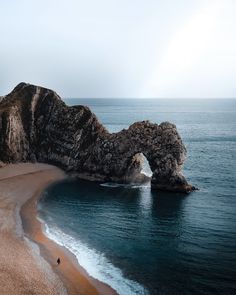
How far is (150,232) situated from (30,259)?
55.9 ft

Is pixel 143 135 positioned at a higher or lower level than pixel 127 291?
higher

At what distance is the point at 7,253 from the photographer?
4803 centimetres

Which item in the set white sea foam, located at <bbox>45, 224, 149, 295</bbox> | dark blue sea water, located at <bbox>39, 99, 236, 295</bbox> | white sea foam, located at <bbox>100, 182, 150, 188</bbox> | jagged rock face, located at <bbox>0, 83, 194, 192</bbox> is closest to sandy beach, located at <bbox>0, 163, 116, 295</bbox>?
white sea foam, located at <bbox>45, 224, 149, 295</bbox>

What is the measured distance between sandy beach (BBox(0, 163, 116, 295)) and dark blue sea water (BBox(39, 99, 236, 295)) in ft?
5.31

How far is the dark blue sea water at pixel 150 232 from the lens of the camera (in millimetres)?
42469

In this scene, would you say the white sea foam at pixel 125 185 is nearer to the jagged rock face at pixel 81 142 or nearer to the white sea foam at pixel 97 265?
the jagged rock face at pixel 81 142

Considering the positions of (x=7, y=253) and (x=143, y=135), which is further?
(x=143, y=135)

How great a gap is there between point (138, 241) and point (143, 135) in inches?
1461

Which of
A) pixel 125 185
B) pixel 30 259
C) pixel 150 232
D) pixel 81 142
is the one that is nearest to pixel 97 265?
pixel 30 259

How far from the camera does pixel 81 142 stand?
9675 cm

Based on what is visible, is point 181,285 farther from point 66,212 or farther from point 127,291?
point 66,212

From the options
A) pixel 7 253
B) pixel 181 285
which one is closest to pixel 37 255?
pixel 7 253

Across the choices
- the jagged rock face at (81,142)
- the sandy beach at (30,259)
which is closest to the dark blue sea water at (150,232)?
the sandy beach at (30,259)

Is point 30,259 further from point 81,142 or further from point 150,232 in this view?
point 81,142
